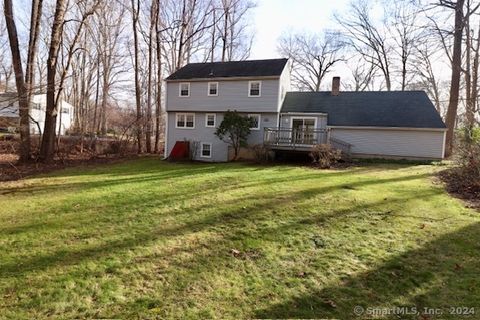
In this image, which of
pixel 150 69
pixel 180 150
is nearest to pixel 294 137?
pixel 180 150

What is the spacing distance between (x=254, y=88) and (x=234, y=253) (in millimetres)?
15776

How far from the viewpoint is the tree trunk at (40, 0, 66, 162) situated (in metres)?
14.7

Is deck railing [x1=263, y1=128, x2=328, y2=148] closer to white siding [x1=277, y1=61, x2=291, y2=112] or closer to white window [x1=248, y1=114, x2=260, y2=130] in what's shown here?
white window [x1=248, y1=114, x2=260, y2=130]

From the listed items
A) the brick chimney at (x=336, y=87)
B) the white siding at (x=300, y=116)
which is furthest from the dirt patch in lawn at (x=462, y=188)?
the brick chimney at (x=336, y=87)

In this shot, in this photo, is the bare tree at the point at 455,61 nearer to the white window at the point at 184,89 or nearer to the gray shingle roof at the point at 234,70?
the gray shingle roof at the point at 234,70

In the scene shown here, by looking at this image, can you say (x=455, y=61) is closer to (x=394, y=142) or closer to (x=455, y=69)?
(x=455, y=69)

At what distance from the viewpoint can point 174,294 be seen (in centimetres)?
399

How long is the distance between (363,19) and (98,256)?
125ft

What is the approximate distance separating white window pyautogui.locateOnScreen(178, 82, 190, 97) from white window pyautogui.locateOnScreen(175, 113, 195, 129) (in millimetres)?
1337

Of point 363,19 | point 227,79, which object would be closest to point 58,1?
point 227,79

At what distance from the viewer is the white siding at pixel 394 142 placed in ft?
56.6

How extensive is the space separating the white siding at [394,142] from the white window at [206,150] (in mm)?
7711

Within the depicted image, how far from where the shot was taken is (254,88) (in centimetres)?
1973

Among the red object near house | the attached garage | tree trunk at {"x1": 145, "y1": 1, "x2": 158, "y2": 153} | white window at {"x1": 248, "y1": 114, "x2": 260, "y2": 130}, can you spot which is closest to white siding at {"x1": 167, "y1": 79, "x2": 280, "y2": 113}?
white window at {"x1": 248, "y1": 114, "x2": 260, "y2": 130}
